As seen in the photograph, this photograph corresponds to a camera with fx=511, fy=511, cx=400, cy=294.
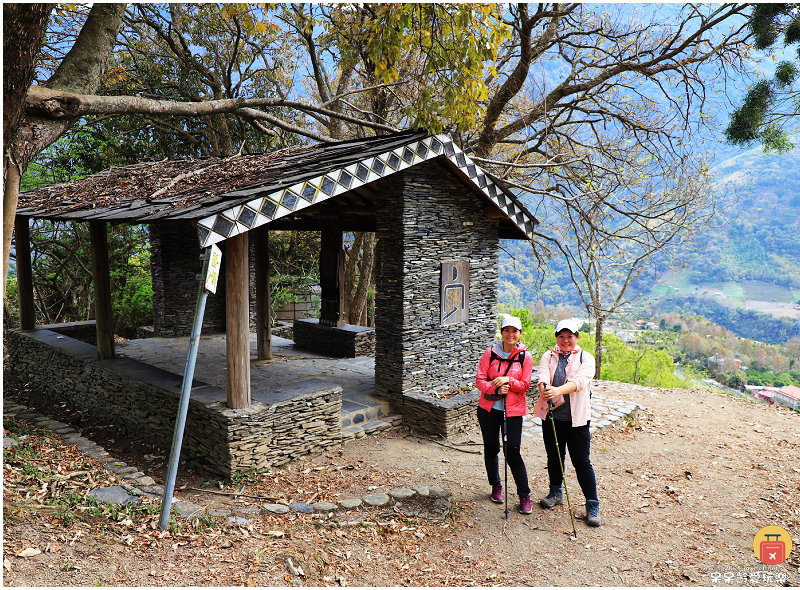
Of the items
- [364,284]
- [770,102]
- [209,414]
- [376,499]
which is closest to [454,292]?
[376,499]

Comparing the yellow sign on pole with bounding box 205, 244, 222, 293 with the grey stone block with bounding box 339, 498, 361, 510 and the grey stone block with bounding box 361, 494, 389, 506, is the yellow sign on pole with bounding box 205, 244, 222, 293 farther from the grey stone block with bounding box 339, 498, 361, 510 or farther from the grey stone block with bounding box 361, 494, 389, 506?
the grey stone block with bounding box 361, 494, 389, 506

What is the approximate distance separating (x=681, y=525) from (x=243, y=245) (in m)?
5.34

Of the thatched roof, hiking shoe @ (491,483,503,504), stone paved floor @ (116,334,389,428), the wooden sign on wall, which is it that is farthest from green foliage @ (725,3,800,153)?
stone paved floor @ (116,334,389,428)

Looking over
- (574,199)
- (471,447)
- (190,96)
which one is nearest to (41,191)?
(190,96)

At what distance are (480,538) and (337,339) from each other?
20.6ft

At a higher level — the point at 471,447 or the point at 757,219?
the point at 757,219

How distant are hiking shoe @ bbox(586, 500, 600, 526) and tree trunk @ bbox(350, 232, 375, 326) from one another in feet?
34.3

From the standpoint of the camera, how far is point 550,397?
4441 millimetres

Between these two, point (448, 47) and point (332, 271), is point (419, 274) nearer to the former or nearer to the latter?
point (448, 47)

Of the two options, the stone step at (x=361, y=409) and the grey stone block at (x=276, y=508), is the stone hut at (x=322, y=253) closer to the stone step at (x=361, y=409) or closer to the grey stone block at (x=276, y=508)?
the stone step at (x=361, y=409)

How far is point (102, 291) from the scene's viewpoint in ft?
26.8

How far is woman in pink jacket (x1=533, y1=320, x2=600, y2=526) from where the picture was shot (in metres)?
4.48

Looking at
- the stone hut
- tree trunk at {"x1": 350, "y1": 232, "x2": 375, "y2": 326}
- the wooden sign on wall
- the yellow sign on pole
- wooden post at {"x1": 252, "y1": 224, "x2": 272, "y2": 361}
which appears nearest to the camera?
the yellow sign on pole

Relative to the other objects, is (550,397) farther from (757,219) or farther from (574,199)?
(757,219)
